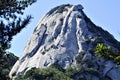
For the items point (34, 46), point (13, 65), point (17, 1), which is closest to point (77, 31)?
point (34, 46)

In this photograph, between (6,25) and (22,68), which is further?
(22,68)

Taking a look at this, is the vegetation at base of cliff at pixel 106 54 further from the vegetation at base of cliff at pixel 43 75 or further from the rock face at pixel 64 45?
the rock face at pixel 64 45

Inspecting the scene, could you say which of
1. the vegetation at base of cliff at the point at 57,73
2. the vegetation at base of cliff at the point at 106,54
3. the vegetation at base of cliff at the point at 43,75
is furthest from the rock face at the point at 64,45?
the vegetation at base of cliff at the point at 106,54

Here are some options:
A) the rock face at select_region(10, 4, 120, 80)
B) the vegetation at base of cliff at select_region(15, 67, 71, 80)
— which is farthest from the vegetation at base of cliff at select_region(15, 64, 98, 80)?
the rock face at select_region(10, 4, 120, 80)

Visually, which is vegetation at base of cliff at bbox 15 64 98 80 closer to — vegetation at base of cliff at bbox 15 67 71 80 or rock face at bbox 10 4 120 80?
vegetation at base of cliff at bbox 15 67 71 80

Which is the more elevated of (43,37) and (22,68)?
(43,37)

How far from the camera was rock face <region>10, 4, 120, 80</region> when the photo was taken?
17325cm

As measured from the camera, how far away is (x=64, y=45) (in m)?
182

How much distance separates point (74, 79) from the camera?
162m

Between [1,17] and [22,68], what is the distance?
150 metres

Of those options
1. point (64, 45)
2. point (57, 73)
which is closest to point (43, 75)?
point (57, 73)

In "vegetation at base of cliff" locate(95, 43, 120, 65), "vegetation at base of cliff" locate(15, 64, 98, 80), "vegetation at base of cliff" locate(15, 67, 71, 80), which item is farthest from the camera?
"vegetation at base of cliff" locate(15, 64, 98, 80)

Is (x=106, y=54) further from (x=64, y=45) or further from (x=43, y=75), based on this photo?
(x=64, y=45)

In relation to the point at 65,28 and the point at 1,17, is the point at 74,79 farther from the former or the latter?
the point at 1,17
